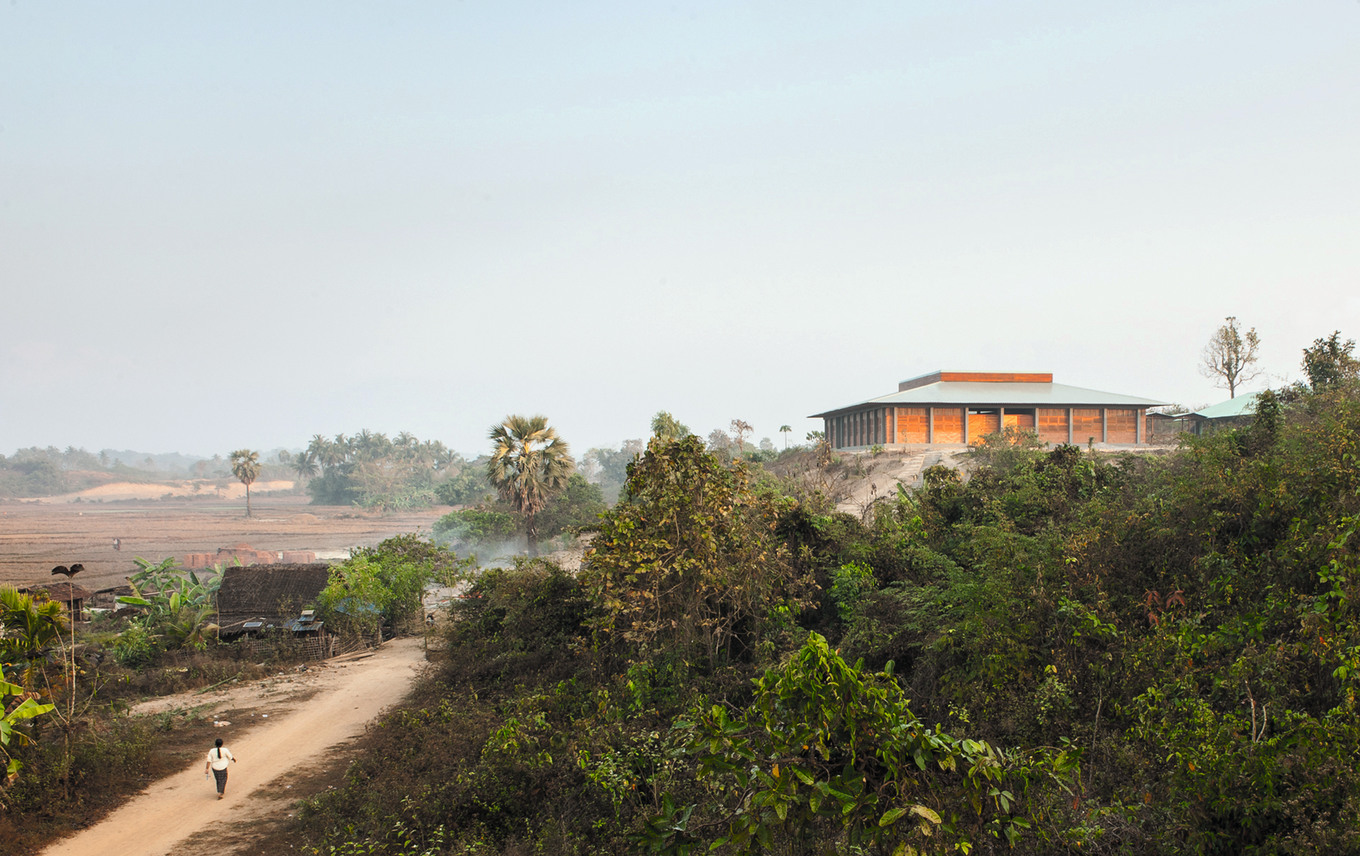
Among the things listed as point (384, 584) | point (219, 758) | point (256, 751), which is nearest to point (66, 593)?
point (384, 584)

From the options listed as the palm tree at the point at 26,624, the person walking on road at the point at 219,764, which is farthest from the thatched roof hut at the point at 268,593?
the palm tree at the point at 26,624

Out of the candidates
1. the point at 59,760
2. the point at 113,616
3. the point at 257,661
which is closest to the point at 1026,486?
the point at 59,760

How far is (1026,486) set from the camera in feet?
39.1

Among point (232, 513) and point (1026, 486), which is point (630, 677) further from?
point (232, 513)

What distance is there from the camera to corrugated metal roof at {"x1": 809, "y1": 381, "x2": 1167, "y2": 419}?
33062mm

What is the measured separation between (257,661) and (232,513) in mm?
89109

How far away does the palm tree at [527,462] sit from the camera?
96.8 feet

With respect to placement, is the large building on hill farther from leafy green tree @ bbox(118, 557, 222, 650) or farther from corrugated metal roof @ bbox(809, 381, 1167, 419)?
leafy green tree @ bbox(118, 557, 222, 650)

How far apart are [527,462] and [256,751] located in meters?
18.1

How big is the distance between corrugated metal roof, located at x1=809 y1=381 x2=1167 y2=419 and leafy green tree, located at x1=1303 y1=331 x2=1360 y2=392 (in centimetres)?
1642

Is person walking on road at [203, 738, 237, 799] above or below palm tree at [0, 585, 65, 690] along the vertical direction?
below

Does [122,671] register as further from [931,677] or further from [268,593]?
[931,677]

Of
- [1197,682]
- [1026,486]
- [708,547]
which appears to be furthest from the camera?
[1026,486]

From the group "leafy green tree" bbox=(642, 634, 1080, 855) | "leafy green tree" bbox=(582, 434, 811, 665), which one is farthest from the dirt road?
"leafy green tree" bbox=(642, 634, 1080, 855)
